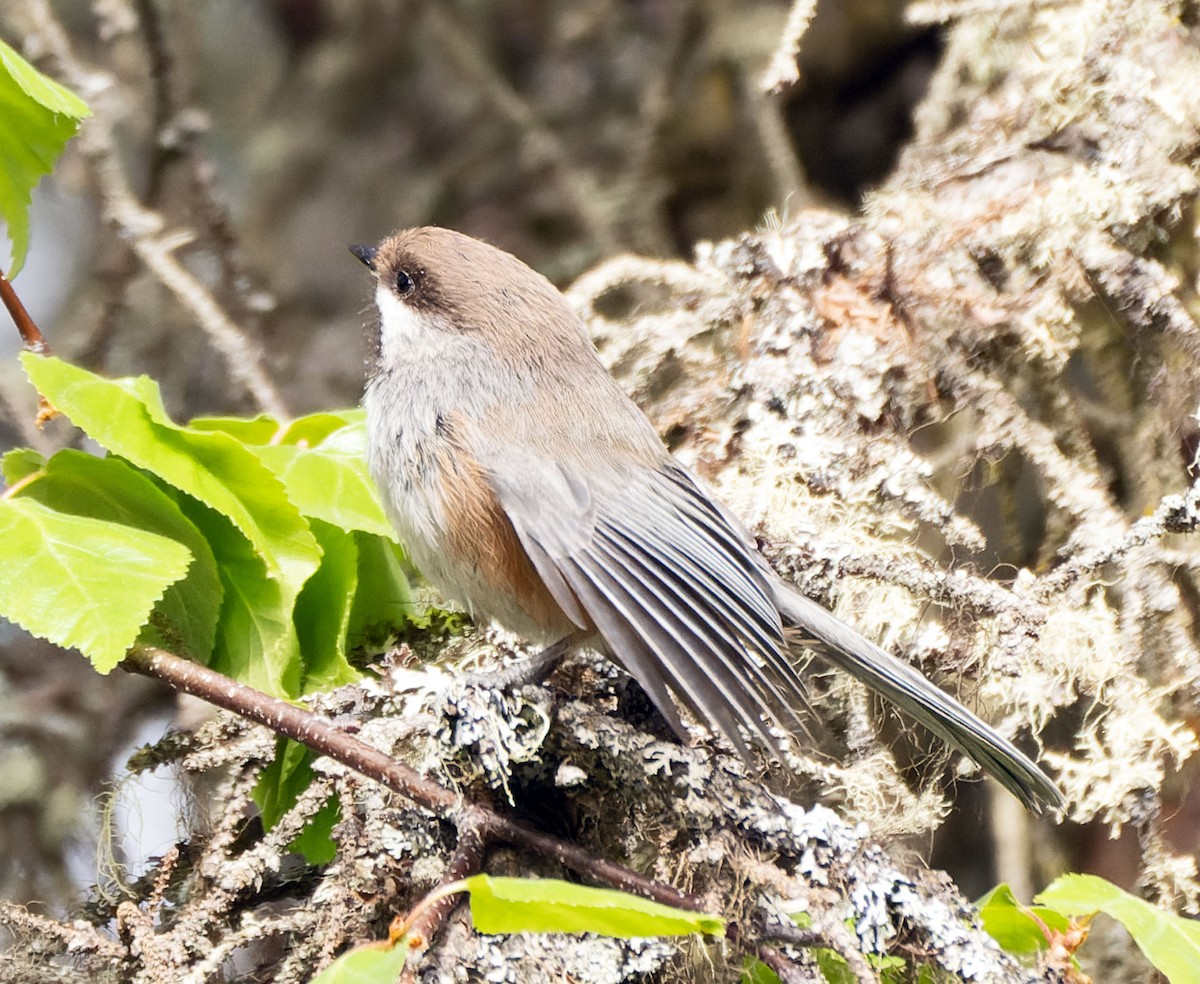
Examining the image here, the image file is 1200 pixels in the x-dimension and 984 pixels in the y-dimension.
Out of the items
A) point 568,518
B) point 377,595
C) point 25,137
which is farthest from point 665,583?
point 25,137

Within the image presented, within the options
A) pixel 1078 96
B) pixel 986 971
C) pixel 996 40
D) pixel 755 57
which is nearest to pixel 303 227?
pixel 755 57

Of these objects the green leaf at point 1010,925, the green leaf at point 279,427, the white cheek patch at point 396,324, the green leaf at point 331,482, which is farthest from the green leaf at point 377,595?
the green leaf at point 1010,925

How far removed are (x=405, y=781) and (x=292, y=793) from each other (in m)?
0.30

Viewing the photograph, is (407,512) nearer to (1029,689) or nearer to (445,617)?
(445,617)

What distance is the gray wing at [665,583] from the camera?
1287 mm

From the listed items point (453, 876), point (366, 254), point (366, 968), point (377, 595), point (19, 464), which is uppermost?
point (366, 254)

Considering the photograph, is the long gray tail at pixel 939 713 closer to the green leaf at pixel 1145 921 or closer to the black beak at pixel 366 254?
the green leaf at pixel 1145 921

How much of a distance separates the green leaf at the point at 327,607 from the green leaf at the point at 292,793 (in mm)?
101

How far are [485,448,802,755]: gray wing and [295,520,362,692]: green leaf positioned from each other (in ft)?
0.75

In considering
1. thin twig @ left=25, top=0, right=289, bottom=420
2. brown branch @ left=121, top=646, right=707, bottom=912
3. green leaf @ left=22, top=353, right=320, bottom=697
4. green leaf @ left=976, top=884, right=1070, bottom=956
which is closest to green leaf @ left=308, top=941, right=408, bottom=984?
brown branch @ left=121, top=646, right=707, bottom=912

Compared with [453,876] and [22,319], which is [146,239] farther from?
[453,876]

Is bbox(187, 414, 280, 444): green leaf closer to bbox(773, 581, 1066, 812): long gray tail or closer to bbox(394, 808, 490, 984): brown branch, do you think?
bbox(394, 808, 490, 984): brown branch

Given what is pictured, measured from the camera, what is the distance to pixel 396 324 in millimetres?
1765

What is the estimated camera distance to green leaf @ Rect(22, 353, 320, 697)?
139 cm
